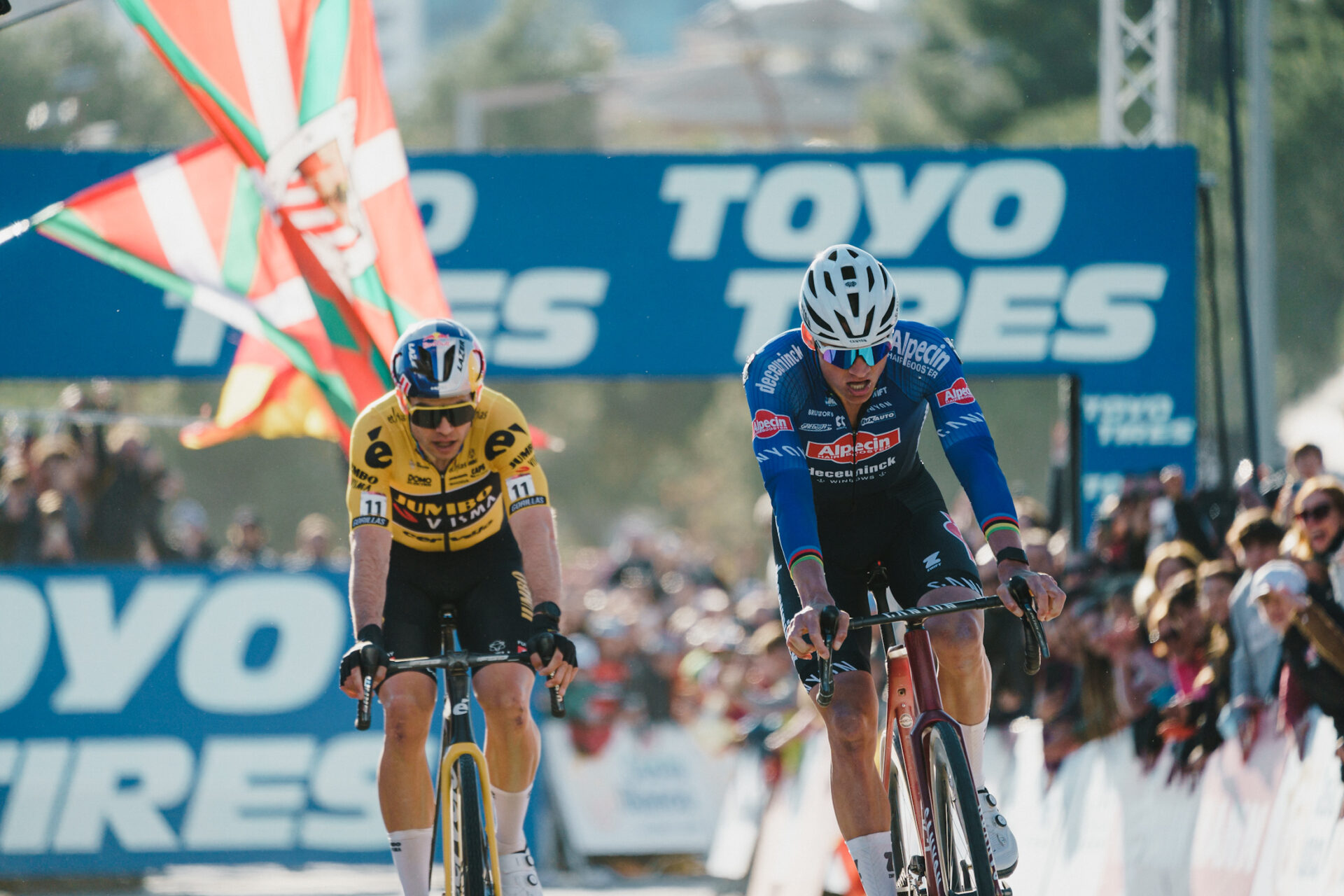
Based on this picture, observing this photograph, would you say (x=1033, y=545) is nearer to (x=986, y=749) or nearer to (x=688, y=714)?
(x=986, y=749)

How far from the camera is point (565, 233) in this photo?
43.8ft

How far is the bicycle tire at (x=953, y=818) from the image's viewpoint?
17.5ft

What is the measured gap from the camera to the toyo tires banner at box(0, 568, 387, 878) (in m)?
13.7

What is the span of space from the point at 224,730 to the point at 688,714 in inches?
179

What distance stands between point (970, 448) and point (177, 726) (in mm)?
9661

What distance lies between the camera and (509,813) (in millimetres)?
6551

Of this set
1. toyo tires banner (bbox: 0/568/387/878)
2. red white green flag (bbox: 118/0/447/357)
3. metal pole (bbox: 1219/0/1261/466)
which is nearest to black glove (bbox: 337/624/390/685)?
red white green flag (bbox: 118/0/447/357)

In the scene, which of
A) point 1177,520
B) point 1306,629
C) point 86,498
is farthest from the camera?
point 86,498

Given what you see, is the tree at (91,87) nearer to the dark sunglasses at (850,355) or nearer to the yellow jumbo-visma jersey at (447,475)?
the yellow jumbo-visma jersey at (447,475)

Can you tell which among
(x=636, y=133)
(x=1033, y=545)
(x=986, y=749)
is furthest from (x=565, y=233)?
(x=636, y=133)

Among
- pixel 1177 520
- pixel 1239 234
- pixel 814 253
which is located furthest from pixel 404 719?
pixel 1239 234

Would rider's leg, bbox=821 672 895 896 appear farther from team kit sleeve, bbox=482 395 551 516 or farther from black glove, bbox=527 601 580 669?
team kit sleeve, bbox=482 395 551 516

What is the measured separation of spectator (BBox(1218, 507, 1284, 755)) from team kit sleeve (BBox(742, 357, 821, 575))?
2310mm

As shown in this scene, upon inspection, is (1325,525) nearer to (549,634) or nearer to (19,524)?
(549,634)
